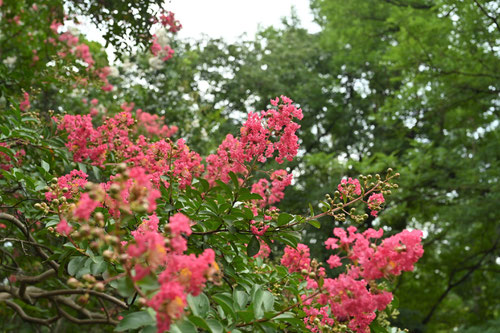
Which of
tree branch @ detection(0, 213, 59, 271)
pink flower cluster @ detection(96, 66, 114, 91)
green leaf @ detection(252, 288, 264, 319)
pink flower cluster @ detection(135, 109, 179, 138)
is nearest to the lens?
green leaf @ detection(252, 288, 264, 319)

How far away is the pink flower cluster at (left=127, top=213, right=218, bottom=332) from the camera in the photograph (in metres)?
0.91

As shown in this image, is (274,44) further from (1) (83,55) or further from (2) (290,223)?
(2) (290,223)

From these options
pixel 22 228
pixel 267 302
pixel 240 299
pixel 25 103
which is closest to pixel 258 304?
pixel 267 302

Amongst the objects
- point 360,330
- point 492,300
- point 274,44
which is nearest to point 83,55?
point 274,44

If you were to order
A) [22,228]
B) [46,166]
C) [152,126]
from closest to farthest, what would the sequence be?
[22,228]
[46,166]
[152,126]

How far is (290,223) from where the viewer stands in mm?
1758

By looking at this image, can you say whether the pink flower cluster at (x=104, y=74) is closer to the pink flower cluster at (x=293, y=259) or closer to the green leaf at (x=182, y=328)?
the pink flower cluster at (x=293, y=259)

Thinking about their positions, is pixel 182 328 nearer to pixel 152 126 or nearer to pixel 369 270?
pixel 369 270

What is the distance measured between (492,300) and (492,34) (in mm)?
6052

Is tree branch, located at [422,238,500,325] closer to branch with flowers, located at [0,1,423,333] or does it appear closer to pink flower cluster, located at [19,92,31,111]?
branch with flowers, located at [0,1,423,333]

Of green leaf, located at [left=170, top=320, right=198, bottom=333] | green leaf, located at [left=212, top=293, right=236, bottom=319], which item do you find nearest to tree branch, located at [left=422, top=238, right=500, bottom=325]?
green leaf, located at [left=212, top=293, right=236, bottom=319]

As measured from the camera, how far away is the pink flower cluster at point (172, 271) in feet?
2.98

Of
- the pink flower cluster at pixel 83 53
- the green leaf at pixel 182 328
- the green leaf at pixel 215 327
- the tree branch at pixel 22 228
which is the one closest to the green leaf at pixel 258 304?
the green leaf at pixel 215 327

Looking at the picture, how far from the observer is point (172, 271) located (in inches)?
37.5
